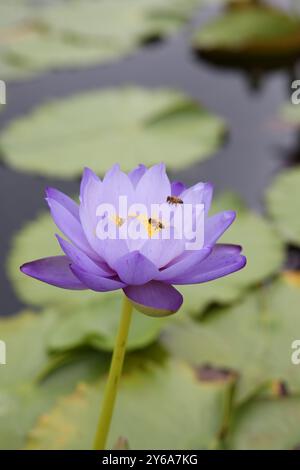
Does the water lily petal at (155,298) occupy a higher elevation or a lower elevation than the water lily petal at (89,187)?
lower

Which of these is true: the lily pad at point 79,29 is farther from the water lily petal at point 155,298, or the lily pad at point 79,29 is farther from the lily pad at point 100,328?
the water lily petal at point 155,298

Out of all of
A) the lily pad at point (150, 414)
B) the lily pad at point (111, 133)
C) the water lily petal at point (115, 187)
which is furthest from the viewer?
the lily pad at point (111, 133)

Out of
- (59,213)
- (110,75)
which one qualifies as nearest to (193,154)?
(110,75)

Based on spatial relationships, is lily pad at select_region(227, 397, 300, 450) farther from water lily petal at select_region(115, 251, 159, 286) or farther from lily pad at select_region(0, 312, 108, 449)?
water lily petal at select_region(115, 251, 159, 286)

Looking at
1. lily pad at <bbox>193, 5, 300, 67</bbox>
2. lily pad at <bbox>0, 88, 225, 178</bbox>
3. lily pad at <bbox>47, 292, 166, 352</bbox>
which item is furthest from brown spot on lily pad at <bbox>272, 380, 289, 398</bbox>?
lily pad at <bbox>193, 5, 300, 67</bbox>

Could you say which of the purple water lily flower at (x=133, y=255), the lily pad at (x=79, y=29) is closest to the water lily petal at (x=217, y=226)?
the purple water lily flower at (x=133, y=255)

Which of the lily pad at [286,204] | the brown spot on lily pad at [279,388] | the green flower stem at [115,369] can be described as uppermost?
the lily pad at [286,204]

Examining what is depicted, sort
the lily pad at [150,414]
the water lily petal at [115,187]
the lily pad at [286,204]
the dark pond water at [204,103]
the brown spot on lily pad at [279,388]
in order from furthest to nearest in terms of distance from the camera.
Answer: the dark pond water at [204,103] < the lily pad at [286,204] < the brown spot on lily pad at [279,388] < the lily pad at [150,414] < the water lily petal at [115,187]

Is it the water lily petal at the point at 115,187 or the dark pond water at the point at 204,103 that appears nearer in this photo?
the water lily petal at the point at 115,187
